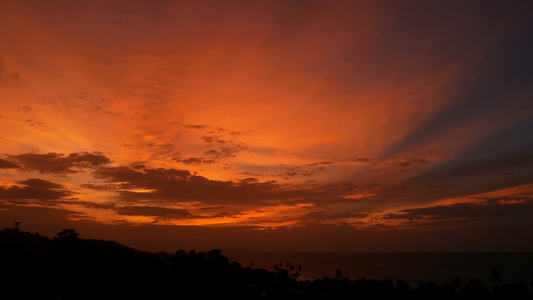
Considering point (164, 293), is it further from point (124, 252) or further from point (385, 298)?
point (385, 298)

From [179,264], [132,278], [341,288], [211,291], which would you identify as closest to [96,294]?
[132,278]

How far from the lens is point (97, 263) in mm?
54719

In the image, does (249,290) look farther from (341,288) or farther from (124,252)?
(341,288)

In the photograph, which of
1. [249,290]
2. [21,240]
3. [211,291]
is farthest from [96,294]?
[21,240]

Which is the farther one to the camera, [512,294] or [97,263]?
[512,294]

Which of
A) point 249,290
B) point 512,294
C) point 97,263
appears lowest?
point 512,294

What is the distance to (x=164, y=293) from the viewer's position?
44.3m

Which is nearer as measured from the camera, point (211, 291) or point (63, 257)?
point (211, 291)

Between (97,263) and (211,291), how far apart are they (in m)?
20.0

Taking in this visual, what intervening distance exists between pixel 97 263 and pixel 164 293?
16895mm

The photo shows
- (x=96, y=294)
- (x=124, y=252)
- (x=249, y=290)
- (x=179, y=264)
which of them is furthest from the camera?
(x=179, y=264)

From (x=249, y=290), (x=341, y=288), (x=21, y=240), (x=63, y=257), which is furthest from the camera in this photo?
(x=21, y=240)

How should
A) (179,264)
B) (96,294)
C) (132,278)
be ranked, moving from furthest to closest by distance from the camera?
(179,264), (132,278), (96,294)

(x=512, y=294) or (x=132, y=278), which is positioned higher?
(x=132, y=278)
